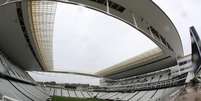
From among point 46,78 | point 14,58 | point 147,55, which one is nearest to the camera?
point 14,58

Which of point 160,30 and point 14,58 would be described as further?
point 14,58

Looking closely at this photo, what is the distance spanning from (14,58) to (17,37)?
7.39m

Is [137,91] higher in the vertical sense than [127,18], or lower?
lower

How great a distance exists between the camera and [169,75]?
118ft

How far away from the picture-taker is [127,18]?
21688mm

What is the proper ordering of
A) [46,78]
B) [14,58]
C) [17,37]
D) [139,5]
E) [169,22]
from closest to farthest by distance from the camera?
[139,5] → [169,22] → [17,37] → [14,58] → [46,78]

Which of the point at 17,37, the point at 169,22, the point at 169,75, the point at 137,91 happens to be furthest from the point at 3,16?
the point at 169,75

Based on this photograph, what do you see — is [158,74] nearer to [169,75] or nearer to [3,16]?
[169,75]

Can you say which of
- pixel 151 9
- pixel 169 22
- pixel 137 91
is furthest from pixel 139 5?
pixel 137 91

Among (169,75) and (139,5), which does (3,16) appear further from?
(169,75)

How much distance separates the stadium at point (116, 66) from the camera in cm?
1786

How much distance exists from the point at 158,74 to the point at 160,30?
15145mm

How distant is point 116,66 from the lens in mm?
43750

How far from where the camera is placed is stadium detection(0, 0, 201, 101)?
1786 cm
